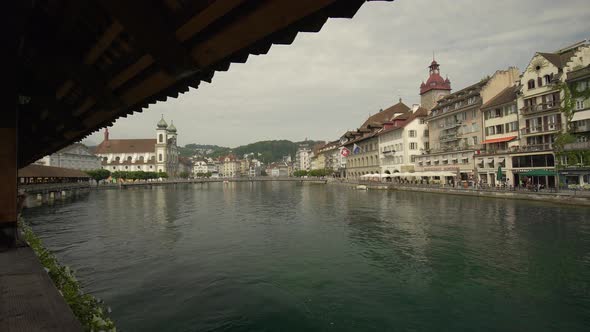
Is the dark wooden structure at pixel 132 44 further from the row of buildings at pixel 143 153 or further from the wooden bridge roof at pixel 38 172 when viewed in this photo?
the row of buildings at pixel 143 153

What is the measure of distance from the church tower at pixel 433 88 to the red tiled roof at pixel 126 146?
135865mm

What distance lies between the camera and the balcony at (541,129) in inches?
1581

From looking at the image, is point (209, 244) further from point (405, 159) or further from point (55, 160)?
point (55, 160)

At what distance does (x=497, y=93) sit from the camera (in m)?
53.2

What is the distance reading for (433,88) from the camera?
7462 centimetres

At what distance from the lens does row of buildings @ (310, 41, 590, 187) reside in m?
38.0

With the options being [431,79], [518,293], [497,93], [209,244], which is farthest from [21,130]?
[431,79]

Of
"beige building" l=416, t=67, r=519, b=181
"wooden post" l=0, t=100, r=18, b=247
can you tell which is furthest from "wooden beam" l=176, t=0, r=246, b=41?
"beige building" l=416, t=67, r=519, b=181

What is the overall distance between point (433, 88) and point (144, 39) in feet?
262

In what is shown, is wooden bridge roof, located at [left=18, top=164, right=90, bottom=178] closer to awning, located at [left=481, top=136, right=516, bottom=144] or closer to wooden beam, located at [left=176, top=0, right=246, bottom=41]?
wooden beam, located at [left=176, top=0, right=246, bottom=41]

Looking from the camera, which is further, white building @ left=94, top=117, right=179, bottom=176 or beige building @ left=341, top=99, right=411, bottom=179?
white building @ left=94, top=117, right=179, bottom=176

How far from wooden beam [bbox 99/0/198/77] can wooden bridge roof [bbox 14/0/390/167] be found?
0.01 meters

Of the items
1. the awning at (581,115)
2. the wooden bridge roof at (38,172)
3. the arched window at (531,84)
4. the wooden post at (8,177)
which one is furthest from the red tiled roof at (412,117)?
the wooden post at (8,177)

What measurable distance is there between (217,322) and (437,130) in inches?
2470
